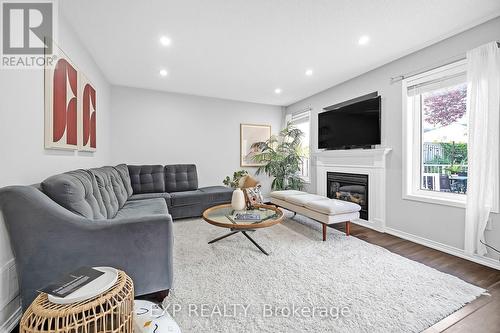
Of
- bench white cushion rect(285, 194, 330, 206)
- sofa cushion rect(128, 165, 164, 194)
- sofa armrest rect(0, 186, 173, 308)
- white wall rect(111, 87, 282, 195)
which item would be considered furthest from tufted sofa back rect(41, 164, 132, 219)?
bench white cushion rect(285, 194, 330, 206)

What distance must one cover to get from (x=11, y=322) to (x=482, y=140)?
13.3 feet

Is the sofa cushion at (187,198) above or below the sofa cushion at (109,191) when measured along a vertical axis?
below

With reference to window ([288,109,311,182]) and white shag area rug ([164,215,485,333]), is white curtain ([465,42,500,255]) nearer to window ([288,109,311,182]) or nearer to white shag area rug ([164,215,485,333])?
white shag area rug ([164,215,485,333])

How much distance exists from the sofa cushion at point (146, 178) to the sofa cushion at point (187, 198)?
0.48 meters

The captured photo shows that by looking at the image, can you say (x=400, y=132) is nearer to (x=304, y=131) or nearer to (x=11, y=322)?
(x=304, y=131)

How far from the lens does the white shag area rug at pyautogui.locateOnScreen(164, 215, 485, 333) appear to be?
4.64ft

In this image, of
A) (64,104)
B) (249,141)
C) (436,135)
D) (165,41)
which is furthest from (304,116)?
(64,104)

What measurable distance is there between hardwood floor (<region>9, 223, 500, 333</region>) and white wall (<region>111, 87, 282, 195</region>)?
9.42ft

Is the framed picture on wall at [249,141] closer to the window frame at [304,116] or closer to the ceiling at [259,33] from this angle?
the window frame at [304,116]

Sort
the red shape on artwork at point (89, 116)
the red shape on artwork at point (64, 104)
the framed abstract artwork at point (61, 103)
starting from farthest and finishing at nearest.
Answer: the red shape on artwork at point (89, 116)
the red shape on artwork at point (64, 104)
the framed abstract artwork at point (61, 103)

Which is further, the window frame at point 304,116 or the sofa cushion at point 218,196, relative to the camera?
the window frame at point 304,116

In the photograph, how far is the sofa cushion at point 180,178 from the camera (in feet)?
13.6

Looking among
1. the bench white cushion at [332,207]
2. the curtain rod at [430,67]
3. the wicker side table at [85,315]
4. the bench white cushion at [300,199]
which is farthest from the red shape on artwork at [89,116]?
the curtain rod at [430,67]

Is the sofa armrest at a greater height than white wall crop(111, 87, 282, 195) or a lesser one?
lesser
